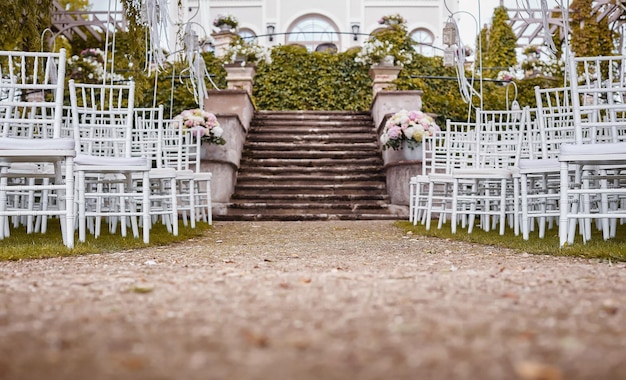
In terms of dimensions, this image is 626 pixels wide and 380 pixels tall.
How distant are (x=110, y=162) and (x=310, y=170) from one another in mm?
6070

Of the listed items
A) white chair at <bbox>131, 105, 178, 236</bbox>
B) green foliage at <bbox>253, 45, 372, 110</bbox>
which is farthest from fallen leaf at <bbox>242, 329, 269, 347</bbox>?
green foliage at <bbox>253, 45, 372, 110</bbox>

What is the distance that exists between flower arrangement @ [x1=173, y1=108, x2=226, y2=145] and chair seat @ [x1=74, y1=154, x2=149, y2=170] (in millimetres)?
3992

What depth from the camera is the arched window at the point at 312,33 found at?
23688 millimetres

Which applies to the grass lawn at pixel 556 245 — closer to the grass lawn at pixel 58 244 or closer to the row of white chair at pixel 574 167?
the row of white chair at pixel 574 167

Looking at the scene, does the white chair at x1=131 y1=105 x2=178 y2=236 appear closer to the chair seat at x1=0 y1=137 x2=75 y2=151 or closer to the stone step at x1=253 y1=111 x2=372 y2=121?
the chair seat at x1=0 y1=137 x2=75 y2=151

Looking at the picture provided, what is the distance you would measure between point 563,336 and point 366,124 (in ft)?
35.0

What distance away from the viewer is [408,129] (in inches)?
366

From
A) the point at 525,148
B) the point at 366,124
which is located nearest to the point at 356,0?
the point at 366,124

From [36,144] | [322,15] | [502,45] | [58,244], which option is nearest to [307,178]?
[58,244]

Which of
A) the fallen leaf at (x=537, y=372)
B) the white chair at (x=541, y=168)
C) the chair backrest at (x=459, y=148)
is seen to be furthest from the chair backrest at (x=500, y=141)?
the fallen leaf at (x=537, y=372)

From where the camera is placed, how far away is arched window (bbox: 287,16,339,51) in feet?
77.7

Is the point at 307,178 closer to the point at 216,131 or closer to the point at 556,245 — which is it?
the point at 216,131

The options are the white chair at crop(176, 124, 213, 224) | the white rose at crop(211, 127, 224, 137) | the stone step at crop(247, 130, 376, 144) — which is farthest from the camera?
the stone step at crop(247, 130, 376, 144)

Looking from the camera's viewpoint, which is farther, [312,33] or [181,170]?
[312,33]
